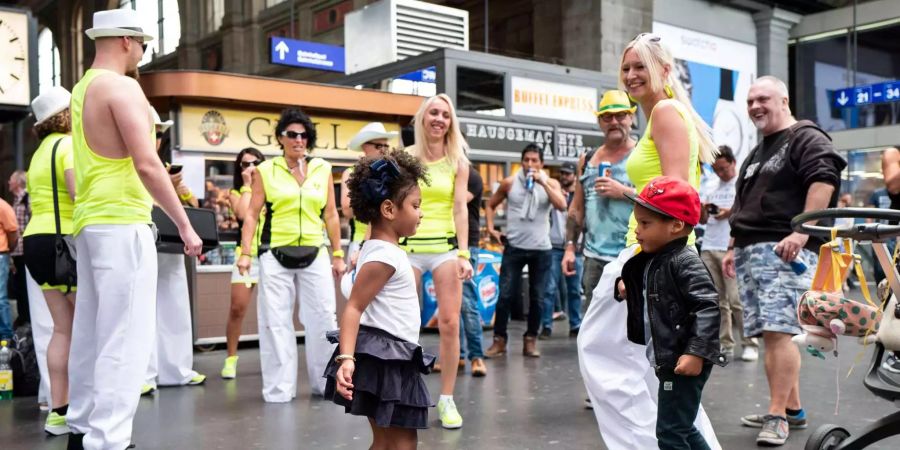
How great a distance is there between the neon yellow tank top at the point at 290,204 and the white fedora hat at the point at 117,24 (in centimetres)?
202

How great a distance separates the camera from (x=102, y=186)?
152 inches

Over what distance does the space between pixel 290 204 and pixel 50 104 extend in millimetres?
1645

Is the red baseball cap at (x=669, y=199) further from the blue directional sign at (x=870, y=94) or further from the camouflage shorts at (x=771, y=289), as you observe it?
the blue directional sign at (x=870, y=94)

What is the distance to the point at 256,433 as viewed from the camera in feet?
16.1

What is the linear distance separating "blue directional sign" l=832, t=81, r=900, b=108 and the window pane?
1085 centimetres

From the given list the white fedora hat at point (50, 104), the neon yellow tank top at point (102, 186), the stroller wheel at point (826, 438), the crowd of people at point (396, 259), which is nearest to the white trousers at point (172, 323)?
the crowd of people at point (396, 259)

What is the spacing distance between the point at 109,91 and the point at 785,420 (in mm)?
3779

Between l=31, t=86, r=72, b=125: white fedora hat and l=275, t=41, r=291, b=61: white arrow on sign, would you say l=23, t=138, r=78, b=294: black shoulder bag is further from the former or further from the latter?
l=275, t=41, r=291, b=61: white arrow on sign

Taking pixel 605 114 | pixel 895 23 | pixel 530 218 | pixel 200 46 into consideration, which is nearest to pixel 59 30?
pixel 200 46

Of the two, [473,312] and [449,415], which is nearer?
[449,415]

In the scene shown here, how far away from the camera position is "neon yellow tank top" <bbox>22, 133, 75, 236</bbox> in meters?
4.96

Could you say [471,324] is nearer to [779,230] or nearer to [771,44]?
[779,230]

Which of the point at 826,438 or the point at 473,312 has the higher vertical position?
the point at 473,312

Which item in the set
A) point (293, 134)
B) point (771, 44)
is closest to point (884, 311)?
point (293, 134)
